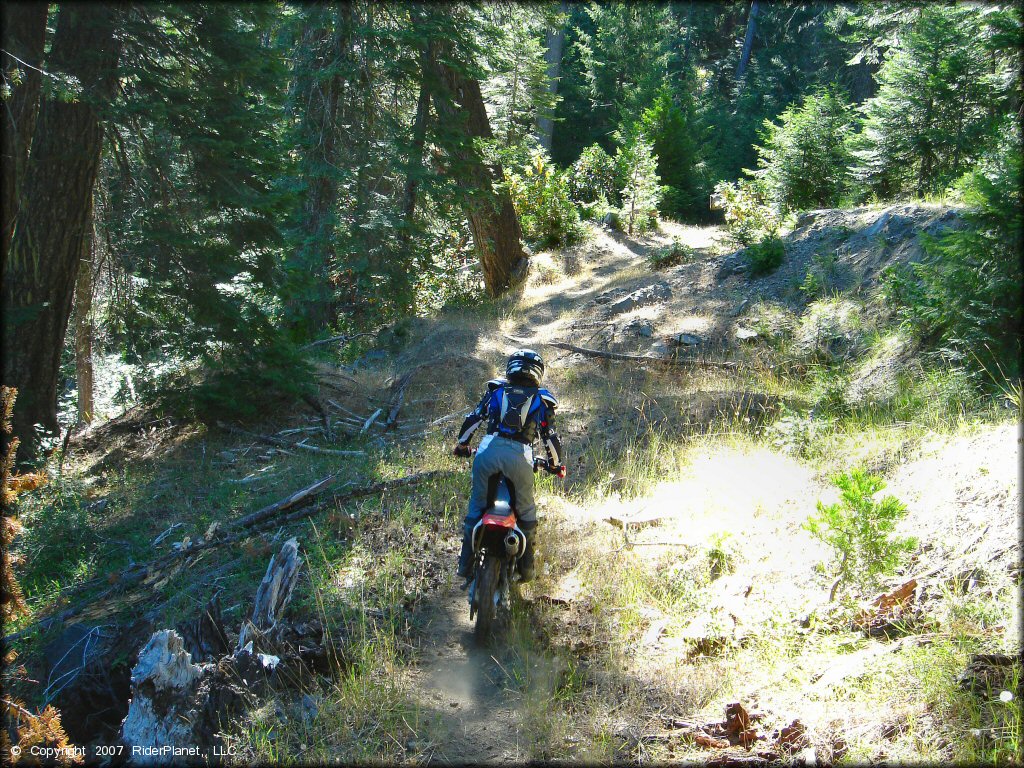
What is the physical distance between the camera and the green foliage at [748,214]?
13.2 m

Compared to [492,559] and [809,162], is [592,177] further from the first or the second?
[492,559]

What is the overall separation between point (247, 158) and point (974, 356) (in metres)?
8.72

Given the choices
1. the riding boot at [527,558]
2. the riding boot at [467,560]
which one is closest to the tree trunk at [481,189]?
the riding boot at [527,558]

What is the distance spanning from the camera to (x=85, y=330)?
1291 cm

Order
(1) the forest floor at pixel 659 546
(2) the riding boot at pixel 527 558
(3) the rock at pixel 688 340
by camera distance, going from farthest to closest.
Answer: (3) the rock at pixel 688 340
(2) the riding boot at pixel 527 558
(1) the forest floor at pixel 659 546

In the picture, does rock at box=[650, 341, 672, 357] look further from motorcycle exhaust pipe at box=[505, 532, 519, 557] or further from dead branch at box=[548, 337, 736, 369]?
motorcycle exhaust pipe at box=[505, 532, 519, 557]

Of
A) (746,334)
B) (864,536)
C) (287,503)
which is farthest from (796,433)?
(287,503)

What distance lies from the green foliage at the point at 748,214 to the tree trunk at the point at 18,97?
10768mm

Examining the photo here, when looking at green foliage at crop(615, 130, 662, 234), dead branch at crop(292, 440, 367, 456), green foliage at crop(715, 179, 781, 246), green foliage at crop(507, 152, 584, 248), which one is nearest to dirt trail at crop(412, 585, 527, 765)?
dead branch at crop(292, 440, 367, 456)

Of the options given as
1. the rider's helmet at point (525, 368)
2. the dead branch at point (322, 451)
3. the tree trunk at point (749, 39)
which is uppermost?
the tree trunk at point (749, 39)

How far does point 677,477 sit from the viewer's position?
742cm

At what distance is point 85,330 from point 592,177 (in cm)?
1577

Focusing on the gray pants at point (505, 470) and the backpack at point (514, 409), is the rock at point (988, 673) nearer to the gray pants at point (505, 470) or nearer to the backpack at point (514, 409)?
the gray pants at point (505, 470)

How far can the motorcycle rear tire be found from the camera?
5055 mm
